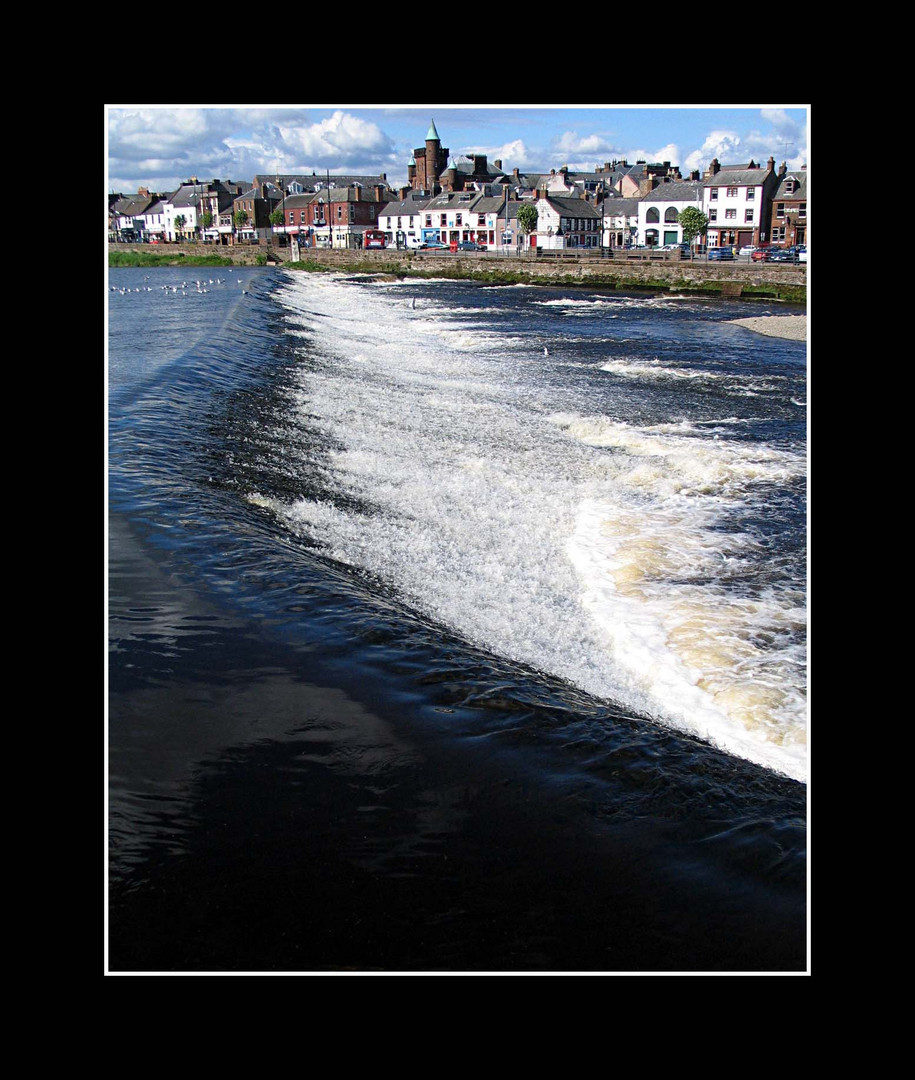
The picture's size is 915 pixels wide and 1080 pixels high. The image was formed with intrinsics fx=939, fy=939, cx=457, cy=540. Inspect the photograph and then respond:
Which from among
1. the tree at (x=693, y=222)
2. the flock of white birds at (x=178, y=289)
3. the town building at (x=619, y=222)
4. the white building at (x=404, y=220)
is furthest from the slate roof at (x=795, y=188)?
the flock of white birds at (x=178, y=289)

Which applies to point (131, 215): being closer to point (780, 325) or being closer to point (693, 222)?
point (693, 222)

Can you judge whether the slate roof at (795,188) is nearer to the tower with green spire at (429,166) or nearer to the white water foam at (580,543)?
the tower with green spire at (429,166)

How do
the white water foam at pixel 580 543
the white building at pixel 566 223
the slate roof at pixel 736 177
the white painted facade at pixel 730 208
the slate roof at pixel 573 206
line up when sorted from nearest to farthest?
the white water foam at pixel 580 543 → the slate roof at pixel 736 177 → the white painted facade at pixel 730 208 → the white building at pixel 566 223 → the slate roof at pixel 573 206

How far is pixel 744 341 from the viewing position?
99.6 feet

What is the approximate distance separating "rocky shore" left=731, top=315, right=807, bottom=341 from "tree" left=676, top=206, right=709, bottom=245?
2497 cm

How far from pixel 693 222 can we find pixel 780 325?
2887 cm

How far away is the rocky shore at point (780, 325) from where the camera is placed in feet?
106

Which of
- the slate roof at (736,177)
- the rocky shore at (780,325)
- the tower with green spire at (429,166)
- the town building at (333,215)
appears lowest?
the rocky shore at (780,325)

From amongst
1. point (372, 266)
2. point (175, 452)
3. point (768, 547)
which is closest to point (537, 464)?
point (768, 547)

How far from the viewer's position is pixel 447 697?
19.3ft

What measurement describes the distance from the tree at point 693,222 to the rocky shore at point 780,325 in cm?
2497

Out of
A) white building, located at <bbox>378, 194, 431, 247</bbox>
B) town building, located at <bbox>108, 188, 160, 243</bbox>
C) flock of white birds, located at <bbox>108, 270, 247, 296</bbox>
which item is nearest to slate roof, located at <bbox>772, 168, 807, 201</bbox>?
white building, located at <bbox>378, 194, 431, 247</bbox>

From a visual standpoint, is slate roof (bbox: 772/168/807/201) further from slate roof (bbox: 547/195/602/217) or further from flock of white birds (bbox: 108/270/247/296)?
flock of white birds (bbox: 108/270/247/296)
